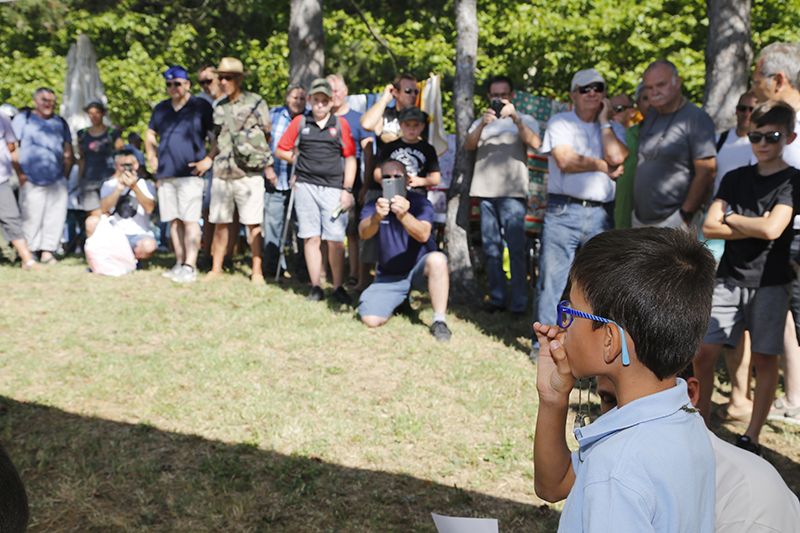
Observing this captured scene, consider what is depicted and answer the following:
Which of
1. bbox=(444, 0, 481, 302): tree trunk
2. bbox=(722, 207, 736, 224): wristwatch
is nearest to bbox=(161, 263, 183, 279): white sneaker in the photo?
bbox=(444, 0, 481, 302): tree trunk

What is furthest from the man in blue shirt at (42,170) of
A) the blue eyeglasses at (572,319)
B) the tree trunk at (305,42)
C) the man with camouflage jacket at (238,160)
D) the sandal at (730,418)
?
the blue eyeglasses at (572,319)

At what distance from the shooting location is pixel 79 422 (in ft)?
11.7

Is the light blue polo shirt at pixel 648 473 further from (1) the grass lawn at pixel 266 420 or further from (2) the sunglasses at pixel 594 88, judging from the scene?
(2) the sunglasses at pixel 594 88

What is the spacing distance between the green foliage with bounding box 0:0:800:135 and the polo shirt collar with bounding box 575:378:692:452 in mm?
11486

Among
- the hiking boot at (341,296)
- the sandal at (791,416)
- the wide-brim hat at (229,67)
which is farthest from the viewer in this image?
the wide-brim hat at (229,67)

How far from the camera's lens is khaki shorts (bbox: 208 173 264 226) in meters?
6.95

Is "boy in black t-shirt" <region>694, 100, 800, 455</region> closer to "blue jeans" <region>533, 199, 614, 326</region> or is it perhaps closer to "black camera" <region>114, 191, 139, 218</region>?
"blue jeans" <region>533, 199, 614, 326</region>

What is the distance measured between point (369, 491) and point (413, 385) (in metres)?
1.24

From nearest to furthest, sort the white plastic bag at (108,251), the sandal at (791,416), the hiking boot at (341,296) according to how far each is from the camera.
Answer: the sandal at (791,416) < the hiking boot at (341,296) < the white plastic bag at (108,251)

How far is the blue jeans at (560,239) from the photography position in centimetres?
456

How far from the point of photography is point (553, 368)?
1.50 m

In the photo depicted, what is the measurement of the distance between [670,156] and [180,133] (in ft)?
16.5

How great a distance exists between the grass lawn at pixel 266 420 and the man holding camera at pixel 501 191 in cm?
50

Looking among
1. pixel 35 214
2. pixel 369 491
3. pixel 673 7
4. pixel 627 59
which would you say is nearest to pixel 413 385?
pixel 369 491
